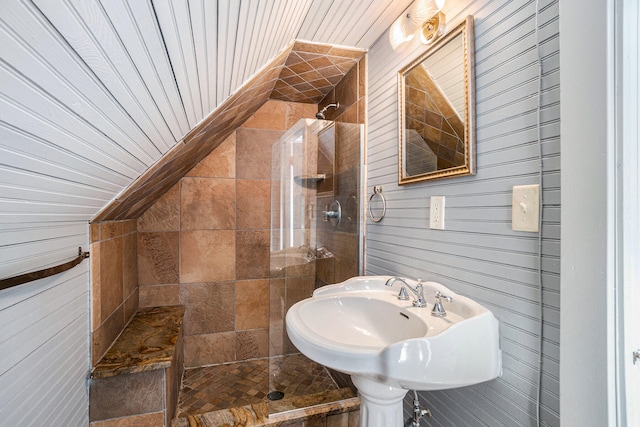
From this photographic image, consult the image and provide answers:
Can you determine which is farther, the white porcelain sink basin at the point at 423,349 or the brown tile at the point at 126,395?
the brown tile at the point at 126,395

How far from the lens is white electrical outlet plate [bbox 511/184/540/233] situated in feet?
2.78

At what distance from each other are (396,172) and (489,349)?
2.97ft

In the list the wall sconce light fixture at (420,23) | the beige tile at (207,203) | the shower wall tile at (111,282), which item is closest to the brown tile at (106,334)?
the shower wall tile at (111,282)

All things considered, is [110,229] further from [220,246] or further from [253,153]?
[253,153]

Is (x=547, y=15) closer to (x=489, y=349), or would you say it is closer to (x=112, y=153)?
(x=489, y=349)

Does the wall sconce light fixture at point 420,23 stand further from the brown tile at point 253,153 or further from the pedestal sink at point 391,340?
the brown tile at point 253,153

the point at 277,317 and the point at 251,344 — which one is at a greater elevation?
the point at 277,317

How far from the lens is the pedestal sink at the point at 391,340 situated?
83 cm

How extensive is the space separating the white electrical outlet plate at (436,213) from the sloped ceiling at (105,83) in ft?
3.07

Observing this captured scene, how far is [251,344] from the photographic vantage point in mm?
2615

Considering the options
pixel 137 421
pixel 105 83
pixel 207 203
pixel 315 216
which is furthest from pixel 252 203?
pixel 105 83

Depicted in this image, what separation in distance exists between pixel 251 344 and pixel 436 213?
2068 millimetres

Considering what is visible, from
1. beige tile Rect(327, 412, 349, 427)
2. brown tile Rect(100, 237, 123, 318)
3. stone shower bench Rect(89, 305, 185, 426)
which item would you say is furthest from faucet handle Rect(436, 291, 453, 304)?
brown tile Rect(100, 237, 123, 318)
